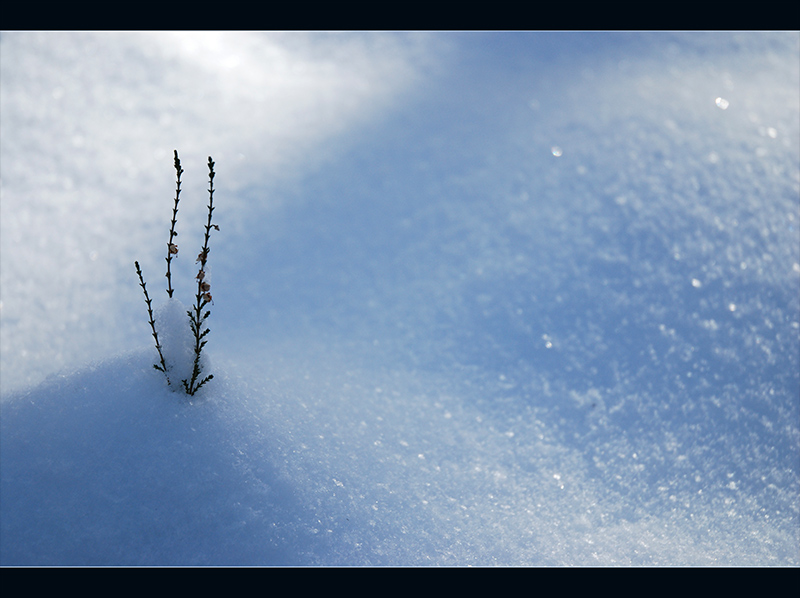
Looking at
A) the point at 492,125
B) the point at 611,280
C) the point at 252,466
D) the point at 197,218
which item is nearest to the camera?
the point at 252,466

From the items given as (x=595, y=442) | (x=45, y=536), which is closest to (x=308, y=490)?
(x=45, y=536)

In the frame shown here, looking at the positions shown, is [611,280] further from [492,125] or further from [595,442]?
[492,125]

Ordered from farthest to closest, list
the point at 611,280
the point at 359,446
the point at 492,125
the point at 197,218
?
the point at 492,125
the point at 197,218
the point at 611,280
the point at 359,446

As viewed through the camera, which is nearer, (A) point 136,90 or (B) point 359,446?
(B) point 359,446

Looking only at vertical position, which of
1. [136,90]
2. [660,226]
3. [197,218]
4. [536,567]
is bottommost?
[536,567]

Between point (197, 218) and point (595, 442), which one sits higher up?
point (197, 218)

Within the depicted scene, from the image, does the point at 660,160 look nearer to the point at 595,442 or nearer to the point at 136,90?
the point at 595,442
